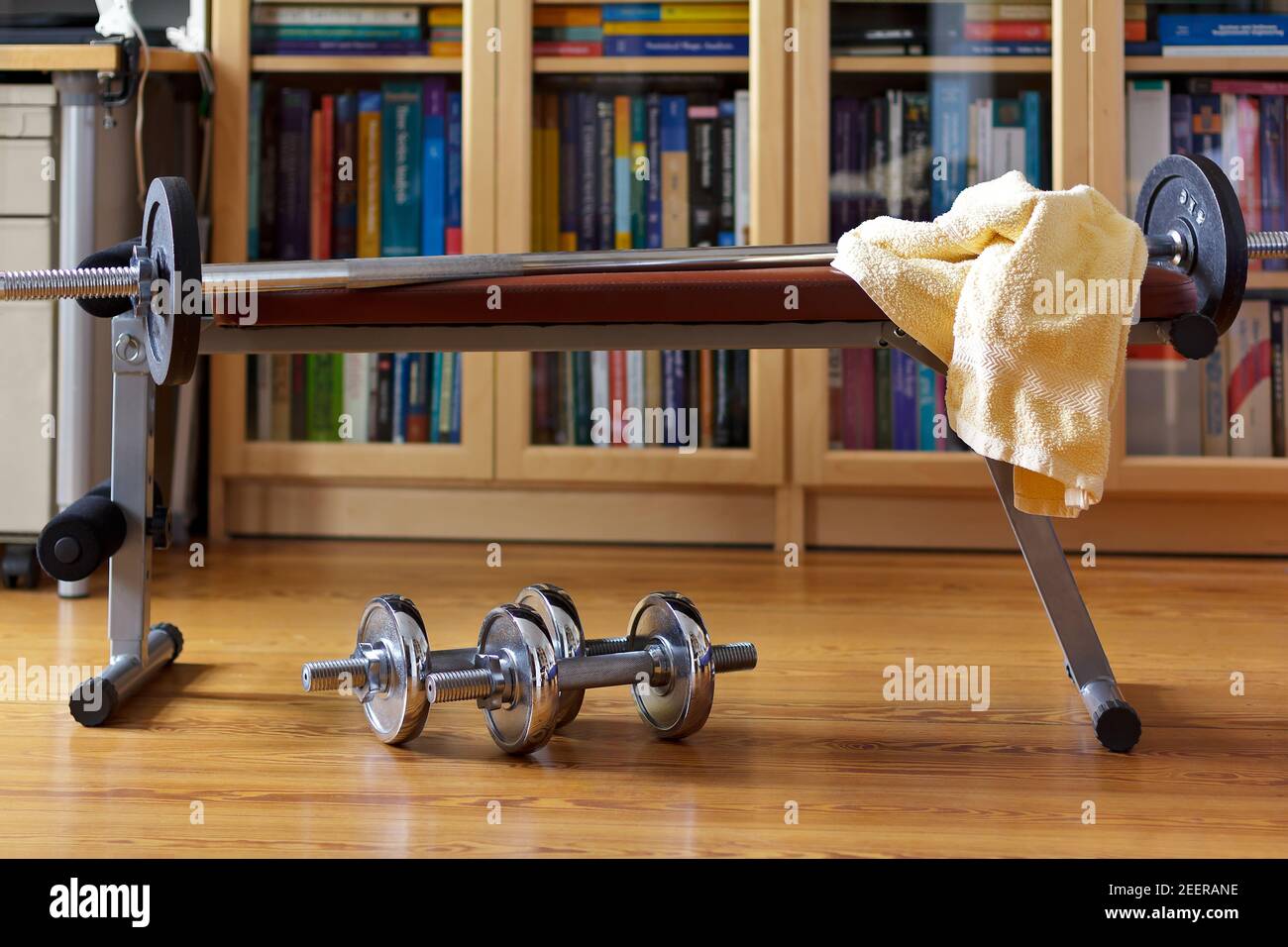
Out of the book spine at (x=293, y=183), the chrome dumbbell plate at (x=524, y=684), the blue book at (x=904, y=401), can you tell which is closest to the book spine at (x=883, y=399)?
the blue book at (x=904, y=401)

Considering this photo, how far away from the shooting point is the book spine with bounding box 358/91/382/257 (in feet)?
7.19

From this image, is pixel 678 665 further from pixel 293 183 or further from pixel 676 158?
pixel 293 183

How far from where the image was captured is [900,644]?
4.86ft

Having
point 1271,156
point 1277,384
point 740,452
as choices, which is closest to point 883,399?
point 740,452

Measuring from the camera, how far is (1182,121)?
6.91 feet

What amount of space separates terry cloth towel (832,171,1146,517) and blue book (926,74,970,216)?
1.08 meters

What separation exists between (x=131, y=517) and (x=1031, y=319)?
0.85 meters

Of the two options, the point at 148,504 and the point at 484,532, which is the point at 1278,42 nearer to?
the point at 484,532

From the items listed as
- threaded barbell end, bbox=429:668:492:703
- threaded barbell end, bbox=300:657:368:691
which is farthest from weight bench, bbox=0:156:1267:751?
threaded barbell end, bbox=429:668:492:703

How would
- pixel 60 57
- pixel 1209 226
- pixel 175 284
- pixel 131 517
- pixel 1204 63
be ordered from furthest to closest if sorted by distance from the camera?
pixel 1204 63
pixel 60 57
pixel 131 517
pixel 1209 226
pixel 175 284

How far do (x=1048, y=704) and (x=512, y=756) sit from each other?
1.75 ft

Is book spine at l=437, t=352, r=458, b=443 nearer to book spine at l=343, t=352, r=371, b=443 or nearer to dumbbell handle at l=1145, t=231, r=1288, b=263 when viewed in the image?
book spine at l=343, t=352, r=371, b=443
